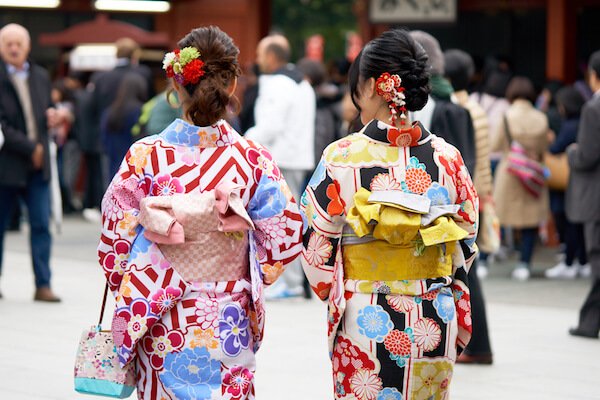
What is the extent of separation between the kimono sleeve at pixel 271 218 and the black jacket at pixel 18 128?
5.12 m

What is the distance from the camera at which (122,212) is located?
4180 millimetres

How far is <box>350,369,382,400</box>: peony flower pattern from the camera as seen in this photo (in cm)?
415

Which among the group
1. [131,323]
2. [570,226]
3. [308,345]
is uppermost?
[131,323]

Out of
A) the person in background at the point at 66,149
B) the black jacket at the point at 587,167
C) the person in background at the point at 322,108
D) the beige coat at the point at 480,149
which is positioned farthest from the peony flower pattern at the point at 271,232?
the person in background at the point at 66,149

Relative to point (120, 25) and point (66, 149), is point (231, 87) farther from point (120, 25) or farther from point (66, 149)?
point (120, 25)

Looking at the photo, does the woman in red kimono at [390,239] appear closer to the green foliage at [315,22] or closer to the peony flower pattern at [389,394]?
the peony flower pattern at [389,394]

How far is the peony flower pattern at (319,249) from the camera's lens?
4.23m

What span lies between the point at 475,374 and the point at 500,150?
5.15 meters

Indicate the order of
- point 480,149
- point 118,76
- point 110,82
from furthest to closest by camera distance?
1. point 110,82
2. point 118,76
3. point 480,149

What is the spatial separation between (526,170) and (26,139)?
16.1ft

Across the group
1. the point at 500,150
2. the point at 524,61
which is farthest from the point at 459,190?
the point at 524,61

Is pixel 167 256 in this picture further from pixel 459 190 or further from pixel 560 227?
pixel 560 227

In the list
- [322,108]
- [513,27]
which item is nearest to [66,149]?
[513,27]

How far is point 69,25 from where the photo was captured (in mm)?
20375
